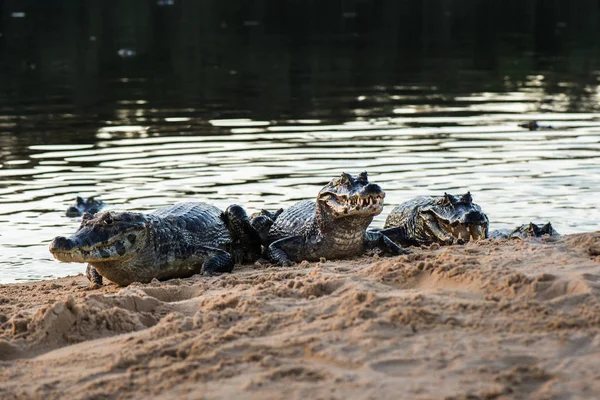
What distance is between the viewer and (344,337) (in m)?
5.30

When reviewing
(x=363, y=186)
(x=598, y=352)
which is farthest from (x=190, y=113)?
(x=598, y=352)

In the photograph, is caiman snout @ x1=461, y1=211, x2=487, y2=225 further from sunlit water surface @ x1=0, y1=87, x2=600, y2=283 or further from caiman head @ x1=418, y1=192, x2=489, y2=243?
sunlit water surface @ x1=0, y1=87, x2=600, y2=283

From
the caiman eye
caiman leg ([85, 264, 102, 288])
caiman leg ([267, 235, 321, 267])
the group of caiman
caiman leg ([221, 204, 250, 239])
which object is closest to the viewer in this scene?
the group of caiman

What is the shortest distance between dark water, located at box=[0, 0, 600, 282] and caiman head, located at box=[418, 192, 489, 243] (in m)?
1.38

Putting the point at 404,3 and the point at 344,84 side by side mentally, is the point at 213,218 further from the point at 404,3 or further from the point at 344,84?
the point at 404,3

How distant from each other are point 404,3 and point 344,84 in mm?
35162

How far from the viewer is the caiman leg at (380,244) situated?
30.5ft

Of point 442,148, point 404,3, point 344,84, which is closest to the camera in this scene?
point 442,148

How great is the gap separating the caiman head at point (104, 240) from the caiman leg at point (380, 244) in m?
2.03

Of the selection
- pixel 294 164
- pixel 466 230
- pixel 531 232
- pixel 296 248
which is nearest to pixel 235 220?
Answer: pixel 296 248

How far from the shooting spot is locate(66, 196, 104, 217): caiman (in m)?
12.6

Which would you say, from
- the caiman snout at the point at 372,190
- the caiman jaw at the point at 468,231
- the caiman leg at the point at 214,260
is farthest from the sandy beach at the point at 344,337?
the caiman jaw at the point at 468,231

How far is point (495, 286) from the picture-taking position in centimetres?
600

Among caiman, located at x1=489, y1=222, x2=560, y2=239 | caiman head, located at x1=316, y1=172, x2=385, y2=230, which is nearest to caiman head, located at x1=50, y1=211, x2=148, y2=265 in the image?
caiman head, located at x1=316, y1=172, x2=385, y2=230
